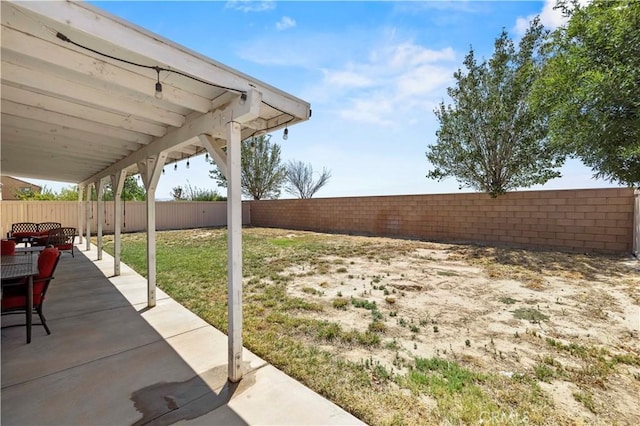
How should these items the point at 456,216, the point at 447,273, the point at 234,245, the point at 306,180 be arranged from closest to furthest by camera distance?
the point at 234,245, the point at 447,273, the point at 456,216, the point at 306,180

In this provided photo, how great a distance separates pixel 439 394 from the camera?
2029 mm

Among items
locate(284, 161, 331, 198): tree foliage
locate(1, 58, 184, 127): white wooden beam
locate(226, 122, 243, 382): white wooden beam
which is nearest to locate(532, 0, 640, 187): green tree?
locate(226, 122, 243, 382): white wooden beam

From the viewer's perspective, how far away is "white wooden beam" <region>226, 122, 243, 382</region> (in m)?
2.17

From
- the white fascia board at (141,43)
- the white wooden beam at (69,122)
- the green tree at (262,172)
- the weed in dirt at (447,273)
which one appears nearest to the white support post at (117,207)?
the white wooden beam at (69,122)

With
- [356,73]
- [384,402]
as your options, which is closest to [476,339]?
[384,402]

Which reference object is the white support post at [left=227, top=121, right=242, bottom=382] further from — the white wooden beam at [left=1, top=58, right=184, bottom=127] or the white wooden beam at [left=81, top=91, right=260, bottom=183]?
the white wooden beam at [left=1, top=58, right=184, bottom=127]

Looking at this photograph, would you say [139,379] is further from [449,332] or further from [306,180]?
[306,180]

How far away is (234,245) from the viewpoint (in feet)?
7.21

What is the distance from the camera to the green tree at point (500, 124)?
888 centimetres

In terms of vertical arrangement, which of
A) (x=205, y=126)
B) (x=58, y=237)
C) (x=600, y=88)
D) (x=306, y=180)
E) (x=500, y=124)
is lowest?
(x=58, y=237)

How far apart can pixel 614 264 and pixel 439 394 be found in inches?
258

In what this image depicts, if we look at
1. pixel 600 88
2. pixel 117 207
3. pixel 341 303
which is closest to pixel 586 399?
pixel 341 303

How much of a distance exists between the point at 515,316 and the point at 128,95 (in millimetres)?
4570

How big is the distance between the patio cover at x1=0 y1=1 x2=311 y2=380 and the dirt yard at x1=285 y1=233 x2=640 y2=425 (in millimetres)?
1868
